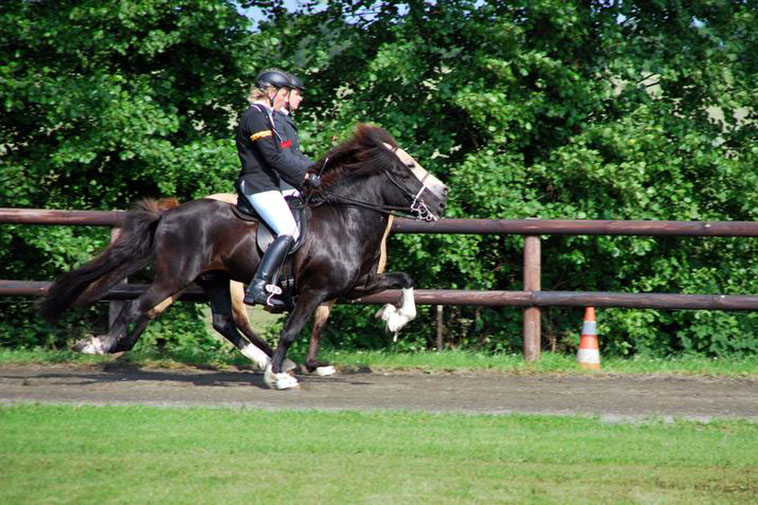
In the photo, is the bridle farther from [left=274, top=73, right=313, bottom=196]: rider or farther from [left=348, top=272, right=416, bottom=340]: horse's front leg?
[left=348, top=272, right=416, bottom=340]: horse's front leg

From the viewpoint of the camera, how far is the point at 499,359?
35.0 feet

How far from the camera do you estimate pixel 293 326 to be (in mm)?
8984

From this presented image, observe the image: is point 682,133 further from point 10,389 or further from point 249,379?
point 10,389

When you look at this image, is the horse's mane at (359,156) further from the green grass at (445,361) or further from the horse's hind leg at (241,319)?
the green grass at (445,361)

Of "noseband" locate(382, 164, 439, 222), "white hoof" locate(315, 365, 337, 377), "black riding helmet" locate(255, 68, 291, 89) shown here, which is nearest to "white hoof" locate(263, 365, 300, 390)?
"white hoof" locate(315, 365, 337, 377)

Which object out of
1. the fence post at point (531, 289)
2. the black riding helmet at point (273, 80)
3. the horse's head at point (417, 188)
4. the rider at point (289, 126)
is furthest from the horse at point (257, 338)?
the fence post at point (531, 289)

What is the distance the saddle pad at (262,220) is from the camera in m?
8.87

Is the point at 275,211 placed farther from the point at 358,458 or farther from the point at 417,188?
the point at 358,458

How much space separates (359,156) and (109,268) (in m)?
2.48

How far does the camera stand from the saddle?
8.88 metres

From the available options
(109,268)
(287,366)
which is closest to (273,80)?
(109,268)

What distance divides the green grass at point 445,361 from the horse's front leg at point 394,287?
3.70ft

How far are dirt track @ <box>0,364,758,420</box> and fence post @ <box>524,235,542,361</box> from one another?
648 mm

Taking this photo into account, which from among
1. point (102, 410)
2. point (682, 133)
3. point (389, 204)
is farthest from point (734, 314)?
point (102, 410)
